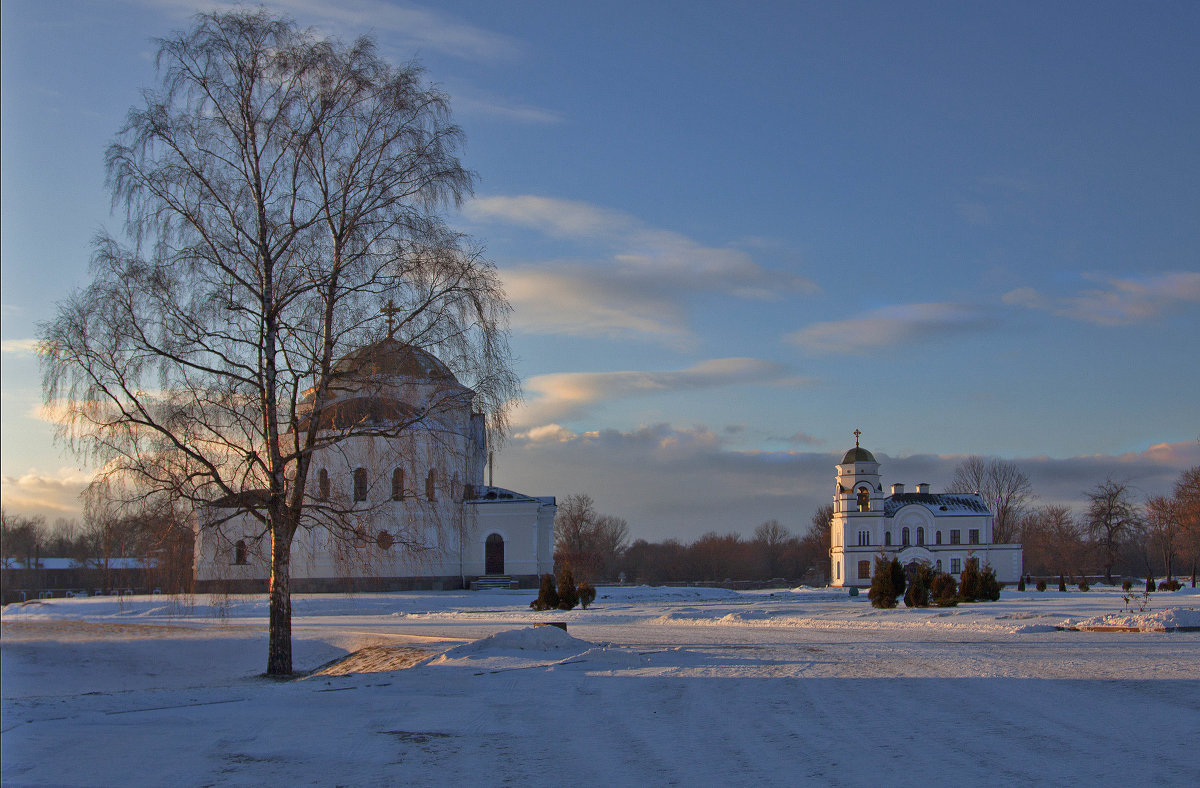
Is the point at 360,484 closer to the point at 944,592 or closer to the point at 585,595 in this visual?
the point at 585,595

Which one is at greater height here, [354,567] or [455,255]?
[455,255]

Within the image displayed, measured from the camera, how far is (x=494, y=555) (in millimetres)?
51531

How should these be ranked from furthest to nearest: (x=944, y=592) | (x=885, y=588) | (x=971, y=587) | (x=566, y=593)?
1. (x=971, y=587)
2. (x=566, y=593)
3. (x=885, y=588)
4. (x=944, y=592)

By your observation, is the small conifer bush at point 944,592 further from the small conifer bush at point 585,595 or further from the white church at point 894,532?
the white church at point 894,532

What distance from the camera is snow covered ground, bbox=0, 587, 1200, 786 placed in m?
7.93

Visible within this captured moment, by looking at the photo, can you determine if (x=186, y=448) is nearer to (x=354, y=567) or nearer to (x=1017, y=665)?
(x=354, y=567)

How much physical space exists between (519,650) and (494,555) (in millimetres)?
35891

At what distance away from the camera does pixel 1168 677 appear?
12773mm

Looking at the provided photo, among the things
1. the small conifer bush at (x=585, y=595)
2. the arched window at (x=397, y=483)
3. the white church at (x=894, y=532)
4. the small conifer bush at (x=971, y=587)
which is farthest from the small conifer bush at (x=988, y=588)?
the white church at (x=894, y=532)

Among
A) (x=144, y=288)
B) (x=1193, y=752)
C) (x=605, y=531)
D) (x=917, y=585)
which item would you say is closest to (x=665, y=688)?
(x=1193, y=752)

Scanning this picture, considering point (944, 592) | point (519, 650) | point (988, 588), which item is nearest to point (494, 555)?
point (988, 588)

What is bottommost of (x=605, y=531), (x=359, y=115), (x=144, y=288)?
(x=605, y=531)

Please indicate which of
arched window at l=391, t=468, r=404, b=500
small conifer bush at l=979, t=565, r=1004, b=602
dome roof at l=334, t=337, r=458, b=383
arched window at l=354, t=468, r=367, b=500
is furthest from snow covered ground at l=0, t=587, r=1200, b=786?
small conifer bush at l=979, t=565, r=1004, b=602

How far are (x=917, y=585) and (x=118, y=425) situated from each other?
25492 millimetres
